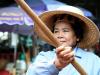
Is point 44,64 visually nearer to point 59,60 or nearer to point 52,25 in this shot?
point 59,60

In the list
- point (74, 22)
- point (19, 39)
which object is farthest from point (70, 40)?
point (19, 39)

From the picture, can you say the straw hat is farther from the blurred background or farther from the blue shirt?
the blurred background

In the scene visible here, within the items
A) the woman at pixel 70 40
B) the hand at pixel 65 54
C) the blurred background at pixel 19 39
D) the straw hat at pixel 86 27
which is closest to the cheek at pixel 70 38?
the woman at pixel 70 40

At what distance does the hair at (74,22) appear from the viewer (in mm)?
2521

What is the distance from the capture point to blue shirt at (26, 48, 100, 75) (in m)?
2.07

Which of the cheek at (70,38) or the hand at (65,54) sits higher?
the hand at (65,54)

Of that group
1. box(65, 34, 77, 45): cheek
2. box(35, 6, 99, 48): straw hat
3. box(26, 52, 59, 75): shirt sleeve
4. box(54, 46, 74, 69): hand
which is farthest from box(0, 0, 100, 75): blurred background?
box(54, 46, 74, 69): hand

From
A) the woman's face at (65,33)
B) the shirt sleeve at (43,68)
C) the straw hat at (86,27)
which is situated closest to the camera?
the shirt sleeve at (43,68)

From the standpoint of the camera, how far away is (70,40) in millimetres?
2447

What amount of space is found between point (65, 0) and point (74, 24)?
7172 millimetres

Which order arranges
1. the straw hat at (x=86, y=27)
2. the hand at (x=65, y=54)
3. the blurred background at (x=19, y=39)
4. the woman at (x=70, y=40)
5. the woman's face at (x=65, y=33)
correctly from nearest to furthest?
the hand at (x=65, y=54)
the woman at (x=70, y=40)
the woman's face at (x=65, y=33)
the straw hat at (x=86, y=27)
the blurred background at (x=19, y=39)

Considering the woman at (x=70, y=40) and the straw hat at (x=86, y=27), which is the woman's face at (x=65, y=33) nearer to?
the woman at (x=70, y=40)

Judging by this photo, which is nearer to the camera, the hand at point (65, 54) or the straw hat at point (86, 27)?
the hand at point (65, 54)

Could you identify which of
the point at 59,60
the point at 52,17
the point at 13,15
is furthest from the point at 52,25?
the point at 13,15
